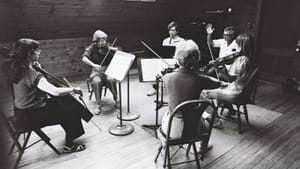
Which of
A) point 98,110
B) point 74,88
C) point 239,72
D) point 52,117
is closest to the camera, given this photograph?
point 52,117

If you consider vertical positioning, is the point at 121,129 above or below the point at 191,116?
below

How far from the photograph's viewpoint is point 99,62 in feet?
12.6

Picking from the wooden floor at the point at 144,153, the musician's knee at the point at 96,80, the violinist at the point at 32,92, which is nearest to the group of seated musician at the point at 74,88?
the violinist at the point at 32,92

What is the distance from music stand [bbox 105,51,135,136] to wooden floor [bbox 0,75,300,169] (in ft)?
0.28

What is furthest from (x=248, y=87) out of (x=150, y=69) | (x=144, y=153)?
(x=144, y=153)

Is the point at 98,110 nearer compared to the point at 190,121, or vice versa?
the point at 190,121

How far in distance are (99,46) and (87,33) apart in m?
1.80

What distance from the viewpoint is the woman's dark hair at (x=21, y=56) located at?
2234 millimetres

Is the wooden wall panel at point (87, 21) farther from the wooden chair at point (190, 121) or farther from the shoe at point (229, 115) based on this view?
the wooden chair at point (190, 121)

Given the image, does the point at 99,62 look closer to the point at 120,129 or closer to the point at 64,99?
the point at 120,129

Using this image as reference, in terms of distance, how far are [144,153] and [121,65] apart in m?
1.04

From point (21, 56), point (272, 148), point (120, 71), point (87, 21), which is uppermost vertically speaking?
point (87, 21)

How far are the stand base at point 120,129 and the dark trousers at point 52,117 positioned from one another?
43 cm

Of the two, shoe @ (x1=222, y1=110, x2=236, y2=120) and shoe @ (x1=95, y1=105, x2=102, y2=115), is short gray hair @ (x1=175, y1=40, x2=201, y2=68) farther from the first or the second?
shoe @ (x1=95, y1=105, x2=102, y2=115)
